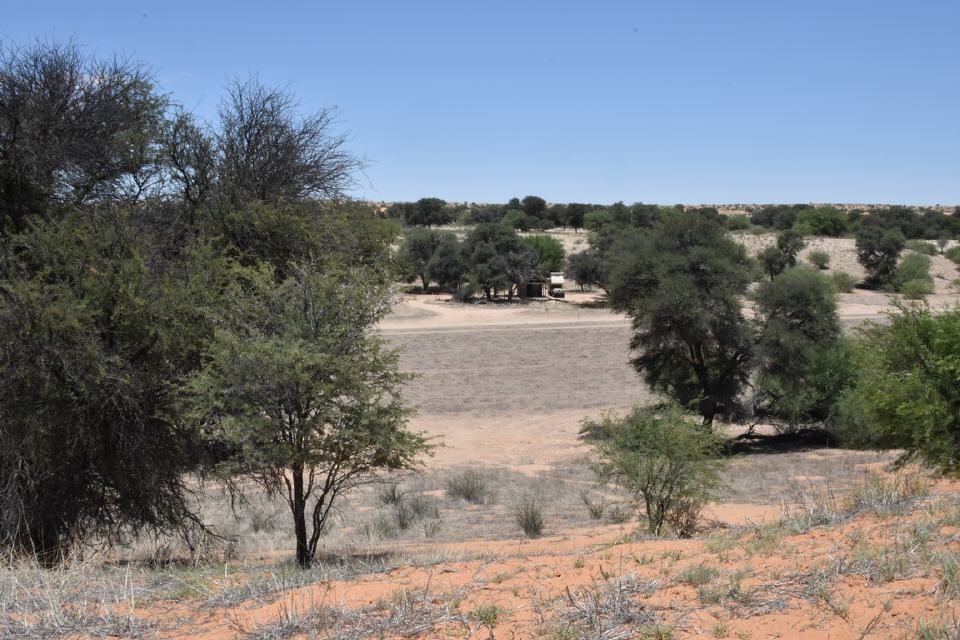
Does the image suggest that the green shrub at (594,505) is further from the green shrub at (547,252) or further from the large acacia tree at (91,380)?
the green shrub at (547,252)

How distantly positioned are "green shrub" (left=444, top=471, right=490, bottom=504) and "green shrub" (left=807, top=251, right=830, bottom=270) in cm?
7786

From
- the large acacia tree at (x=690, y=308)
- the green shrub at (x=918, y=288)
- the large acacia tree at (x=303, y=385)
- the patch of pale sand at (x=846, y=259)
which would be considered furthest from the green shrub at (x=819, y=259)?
the large acacia tree at (x=303, y=385)

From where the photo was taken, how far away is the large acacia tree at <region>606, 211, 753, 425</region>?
3084cm

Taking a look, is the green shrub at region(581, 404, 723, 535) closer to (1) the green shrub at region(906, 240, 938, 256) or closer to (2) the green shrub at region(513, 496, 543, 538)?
(2) the green shrub at region(513, 496, 543, 538)

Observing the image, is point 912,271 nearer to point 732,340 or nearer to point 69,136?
point 732,340

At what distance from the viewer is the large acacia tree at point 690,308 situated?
30.8 meters

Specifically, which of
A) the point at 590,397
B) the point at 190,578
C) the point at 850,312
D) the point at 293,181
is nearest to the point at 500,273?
the point at 850,312

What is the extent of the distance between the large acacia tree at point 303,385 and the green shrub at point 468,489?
7.59 meters

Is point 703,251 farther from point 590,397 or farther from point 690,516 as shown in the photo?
point 690,516

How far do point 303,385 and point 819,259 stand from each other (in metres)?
88.5

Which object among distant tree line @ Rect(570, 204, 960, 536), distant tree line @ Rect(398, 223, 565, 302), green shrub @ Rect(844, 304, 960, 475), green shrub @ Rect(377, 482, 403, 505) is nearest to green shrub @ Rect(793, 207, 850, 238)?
distant tree line @ Rect(398, 223, 565, 302)

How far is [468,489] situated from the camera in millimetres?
21453

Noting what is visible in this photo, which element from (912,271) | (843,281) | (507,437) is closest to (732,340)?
(507,437)

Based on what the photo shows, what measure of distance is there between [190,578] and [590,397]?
111 ft
